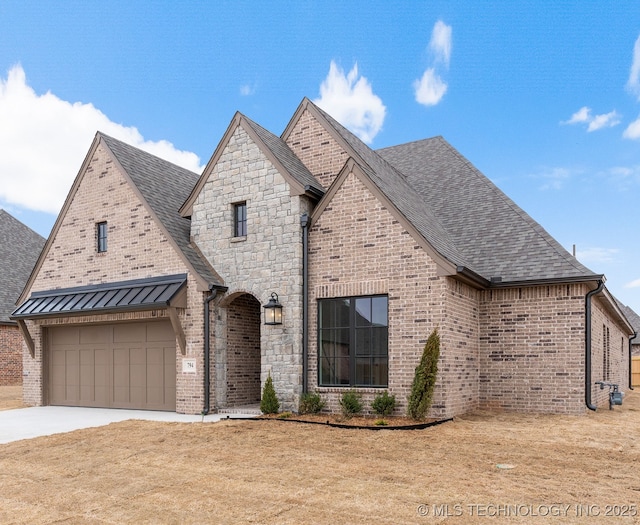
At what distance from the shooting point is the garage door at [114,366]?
48.9 ft

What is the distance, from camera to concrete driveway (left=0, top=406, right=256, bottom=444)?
11.9 m

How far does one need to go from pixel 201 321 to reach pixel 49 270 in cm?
629

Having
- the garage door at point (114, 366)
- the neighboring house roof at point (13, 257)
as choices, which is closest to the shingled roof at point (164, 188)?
the garage door at point (114, 366)

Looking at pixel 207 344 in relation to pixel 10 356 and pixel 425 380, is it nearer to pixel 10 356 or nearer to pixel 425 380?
pixel 425 380

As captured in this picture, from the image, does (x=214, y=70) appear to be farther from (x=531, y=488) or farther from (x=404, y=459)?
(x=531, y=488)

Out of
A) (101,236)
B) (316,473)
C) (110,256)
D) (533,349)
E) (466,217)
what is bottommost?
(316,473)

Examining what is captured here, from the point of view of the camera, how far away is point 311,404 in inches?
502

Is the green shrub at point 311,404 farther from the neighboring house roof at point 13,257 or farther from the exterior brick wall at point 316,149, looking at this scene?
the neighboring house roof at point 13,257

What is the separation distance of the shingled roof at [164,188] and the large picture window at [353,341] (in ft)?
10.5

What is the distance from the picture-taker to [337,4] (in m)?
15.8

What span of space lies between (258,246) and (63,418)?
6314mm

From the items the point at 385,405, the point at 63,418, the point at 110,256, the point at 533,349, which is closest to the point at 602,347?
the point at 533,349

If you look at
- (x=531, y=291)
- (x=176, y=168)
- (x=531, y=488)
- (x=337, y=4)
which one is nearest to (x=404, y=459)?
→ (x=531, y=488)

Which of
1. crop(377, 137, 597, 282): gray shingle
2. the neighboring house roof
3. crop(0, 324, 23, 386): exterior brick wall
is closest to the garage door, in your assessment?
crop(377, 137, 597, 282): gray shingle
